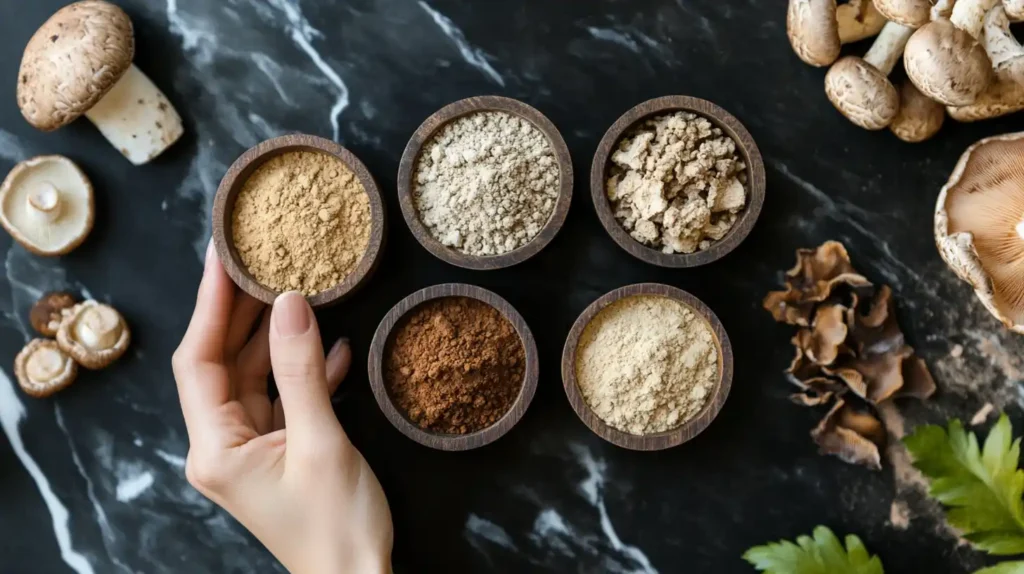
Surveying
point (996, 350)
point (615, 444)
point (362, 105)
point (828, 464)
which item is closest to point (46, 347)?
point (362, 105)

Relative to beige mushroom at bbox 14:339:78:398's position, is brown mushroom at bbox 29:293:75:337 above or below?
above

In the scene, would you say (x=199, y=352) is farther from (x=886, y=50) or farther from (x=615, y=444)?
(x=886, y=50)

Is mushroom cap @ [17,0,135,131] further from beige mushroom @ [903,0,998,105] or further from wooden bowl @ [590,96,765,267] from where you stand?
beige mushroom @ [903,0,998,105]

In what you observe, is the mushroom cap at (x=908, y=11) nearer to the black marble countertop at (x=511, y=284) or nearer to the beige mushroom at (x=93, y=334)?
the black marble countertop at (x=511, y=284)

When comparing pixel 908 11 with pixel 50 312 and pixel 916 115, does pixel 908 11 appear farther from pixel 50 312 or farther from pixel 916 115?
pixel 50 312

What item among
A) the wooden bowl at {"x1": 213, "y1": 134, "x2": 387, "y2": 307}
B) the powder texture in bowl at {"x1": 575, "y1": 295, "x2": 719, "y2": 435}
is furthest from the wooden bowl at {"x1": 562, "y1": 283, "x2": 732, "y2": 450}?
the wooden bowl at {"x1": 213, "y1": 134, "x2": 387, "y2": 307}

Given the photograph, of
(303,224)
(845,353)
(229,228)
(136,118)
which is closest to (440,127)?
(303,224)
